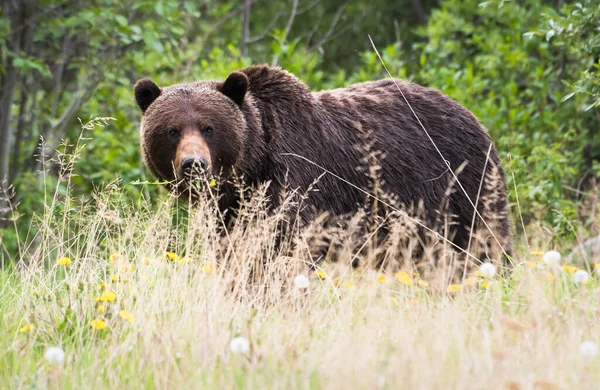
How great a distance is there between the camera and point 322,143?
593cm

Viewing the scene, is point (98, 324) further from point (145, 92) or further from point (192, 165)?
point (145, 92)

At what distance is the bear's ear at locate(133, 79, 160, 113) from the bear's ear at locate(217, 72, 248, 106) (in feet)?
1.45

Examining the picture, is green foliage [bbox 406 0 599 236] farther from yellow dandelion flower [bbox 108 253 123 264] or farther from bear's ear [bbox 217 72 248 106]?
yellow dandelion flower [bbox 108 253 123 264]

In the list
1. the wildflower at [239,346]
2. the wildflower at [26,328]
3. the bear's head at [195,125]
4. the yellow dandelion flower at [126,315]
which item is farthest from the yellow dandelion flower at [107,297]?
the bear's head at [195,125]

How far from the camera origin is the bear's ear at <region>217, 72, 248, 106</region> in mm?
5602

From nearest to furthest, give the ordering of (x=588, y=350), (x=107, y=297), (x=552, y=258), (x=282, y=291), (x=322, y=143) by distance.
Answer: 1. (x=588, y=350)
2. (x=107, y=297)
3. (x=552, y=258)
4. (x=282, y=291)
5. (x=322, y=143)

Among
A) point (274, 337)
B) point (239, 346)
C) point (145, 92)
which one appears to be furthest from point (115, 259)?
point (239, 346)

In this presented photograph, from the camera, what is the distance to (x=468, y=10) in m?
11.3

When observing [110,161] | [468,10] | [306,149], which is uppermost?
[468,10]

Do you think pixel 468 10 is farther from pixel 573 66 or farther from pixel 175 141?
pixel 175 141

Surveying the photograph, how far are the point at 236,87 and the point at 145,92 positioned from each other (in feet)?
2.07

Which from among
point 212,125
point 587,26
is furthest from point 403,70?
point 212,125

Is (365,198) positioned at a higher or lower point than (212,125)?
lower

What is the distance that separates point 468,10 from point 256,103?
20.5 ft
